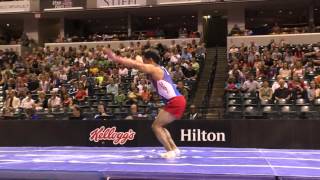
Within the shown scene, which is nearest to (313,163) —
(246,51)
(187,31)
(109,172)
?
(109,172)

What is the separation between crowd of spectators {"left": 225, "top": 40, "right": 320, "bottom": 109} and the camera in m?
14.5

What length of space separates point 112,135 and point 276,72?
6.49m

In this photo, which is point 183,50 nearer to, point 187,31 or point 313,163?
point 187,31

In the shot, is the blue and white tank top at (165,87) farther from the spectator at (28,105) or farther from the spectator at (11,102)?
the spectator at (11,102)

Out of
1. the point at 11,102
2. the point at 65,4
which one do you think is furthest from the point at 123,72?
the point at 65,4

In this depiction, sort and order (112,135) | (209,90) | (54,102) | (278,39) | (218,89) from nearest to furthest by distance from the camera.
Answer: (112,135) < (54,102) < (209,90) < (218,89) < (278,39)

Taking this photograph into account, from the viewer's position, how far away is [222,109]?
14734 millimetres

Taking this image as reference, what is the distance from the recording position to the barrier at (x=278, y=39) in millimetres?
21844

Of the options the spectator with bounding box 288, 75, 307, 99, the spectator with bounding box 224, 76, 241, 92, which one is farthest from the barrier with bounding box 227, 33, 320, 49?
the spectator with bounding box 288, 75, 307, 99

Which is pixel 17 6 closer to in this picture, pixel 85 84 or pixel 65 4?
pixel 65 4

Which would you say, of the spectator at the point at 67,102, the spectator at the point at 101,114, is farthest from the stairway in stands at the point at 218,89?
the spectator at the point at 67,102

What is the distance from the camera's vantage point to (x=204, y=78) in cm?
1953

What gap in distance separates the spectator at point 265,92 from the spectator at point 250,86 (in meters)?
0.55

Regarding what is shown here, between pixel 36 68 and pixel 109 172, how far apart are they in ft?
51.6
